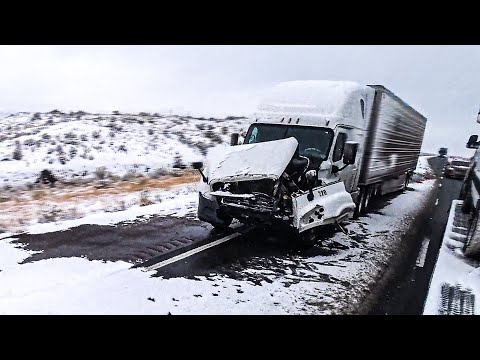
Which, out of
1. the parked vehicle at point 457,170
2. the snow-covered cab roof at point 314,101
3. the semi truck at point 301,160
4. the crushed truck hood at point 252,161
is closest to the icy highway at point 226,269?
the semi truck at point 301,160

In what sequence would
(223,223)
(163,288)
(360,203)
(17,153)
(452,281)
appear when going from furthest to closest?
(17,153) < (360,203) < (223,223) < (452,281) < (163,288)

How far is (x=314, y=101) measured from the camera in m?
8.51

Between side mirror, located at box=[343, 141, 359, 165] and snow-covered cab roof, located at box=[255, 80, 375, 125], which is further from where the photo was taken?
snow-covered cab roof, located at box=[255, 80, 375, 125]

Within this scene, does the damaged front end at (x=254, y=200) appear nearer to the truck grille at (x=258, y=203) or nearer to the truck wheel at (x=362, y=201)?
the truck grille at (x=258, y=203)

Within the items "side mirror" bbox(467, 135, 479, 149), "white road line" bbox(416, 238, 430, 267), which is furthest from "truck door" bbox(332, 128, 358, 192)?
"side mirror" bbox(467, 135, 479, 149)

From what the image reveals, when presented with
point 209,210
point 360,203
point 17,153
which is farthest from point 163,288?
point 17,153

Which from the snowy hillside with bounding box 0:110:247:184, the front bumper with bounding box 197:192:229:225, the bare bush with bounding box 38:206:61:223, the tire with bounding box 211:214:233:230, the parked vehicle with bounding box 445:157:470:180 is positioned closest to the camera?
the front bumper with bounding box 197:192:229:225

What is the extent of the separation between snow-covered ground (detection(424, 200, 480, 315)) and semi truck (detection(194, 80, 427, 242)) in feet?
6.26

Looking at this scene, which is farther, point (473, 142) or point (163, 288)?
point (473, 142)

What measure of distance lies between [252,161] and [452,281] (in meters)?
3.77

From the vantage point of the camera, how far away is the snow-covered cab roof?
831 cm

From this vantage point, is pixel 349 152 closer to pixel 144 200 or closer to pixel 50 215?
pixel 144 200

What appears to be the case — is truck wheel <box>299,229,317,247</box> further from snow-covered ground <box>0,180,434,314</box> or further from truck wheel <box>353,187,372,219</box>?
truck wheel <box>353,187,372,219</box>

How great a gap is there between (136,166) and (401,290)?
1522 centimetres
